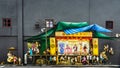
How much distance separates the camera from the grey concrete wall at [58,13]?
32844 millimetres

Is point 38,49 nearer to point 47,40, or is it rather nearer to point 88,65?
point 47,40

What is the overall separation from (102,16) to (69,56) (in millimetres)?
3712

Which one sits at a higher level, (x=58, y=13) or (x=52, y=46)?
(x=58, y=13)

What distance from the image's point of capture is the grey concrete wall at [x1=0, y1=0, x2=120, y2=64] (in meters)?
32.8

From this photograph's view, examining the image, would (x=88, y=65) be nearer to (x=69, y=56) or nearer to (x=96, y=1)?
(x=69, y=56)

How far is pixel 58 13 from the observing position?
32.9 m

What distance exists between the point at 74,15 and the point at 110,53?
375 cm

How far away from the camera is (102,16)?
32.8 meters

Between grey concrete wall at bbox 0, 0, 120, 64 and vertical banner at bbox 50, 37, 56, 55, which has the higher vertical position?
grey concrete wall at bbox 0, 0, 120, 64

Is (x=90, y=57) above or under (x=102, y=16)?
under

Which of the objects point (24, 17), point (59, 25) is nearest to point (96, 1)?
point (59, 25)

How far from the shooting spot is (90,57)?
32656mm

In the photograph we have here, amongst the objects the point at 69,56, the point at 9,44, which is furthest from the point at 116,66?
the point at 9,44

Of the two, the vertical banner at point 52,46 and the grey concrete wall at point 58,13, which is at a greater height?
the grey concrete wall at point 58,13
